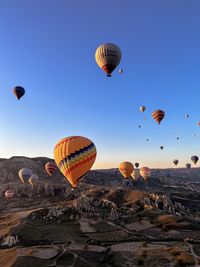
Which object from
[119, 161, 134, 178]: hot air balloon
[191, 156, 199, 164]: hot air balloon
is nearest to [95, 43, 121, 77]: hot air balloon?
[119, 161, 134, 178]: hot air balloon

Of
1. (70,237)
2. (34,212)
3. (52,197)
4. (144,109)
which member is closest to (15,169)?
(52,197)

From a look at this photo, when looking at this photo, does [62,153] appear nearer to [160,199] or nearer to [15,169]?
[160,199]

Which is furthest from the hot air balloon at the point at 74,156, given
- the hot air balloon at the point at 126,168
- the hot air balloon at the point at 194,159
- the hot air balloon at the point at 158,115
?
the hot air balloon at the point at 194,159

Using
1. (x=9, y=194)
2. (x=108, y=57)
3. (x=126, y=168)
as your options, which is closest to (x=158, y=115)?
(x=126, y=168)

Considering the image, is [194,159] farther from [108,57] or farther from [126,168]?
[108,57]

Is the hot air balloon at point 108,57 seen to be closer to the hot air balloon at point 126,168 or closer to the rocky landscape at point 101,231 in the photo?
the rocky landscape at point 101,231

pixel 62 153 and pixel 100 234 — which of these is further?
pixel 100 234

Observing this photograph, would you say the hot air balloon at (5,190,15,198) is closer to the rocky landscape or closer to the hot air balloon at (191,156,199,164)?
the rocky landscape
